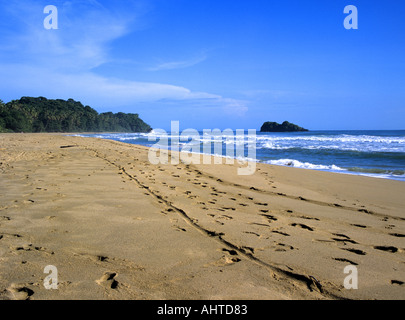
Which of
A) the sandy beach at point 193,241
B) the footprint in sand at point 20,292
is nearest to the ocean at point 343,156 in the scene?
the sandy beach at point 193,241

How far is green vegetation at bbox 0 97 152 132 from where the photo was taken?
56.5 metres

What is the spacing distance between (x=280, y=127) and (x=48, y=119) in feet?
230

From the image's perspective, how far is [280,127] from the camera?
9662 centimetres

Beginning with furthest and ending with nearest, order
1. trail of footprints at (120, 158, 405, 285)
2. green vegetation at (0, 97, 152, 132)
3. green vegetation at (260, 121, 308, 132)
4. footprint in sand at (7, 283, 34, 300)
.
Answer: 1. green vegetation at (260, 121, 308, 132)
2. green vegetation at (0, 97, 152, 132)
3. trail of footprints at (120, 158, 405, 285)
4. footprint in sand at (7, 283, 34, 300)

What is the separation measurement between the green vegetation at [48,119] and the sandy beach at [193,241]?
55350 mm

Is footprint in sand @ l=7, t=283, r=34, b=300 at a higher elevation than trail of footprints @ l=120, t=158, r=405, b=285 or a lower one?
higher

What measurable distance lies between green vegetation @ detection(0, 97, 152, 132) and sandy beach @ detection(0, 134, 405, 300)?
182 ft

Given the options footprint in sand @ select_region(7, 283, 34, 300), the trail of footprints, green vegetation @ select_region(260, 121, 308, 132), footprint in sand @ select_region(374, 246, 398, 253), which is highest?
green vegetation @ select_region(260, 121, 308, 132)

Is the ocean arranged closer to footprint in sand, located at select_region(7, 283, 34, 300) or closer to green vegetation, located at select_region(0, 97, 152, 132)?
footprint in sand, located at select_region(7, 283, 34, 300)

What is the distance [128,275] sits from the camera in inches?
92.0

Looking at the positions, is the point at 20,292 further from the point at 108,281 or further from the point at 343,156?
the point at 343,156

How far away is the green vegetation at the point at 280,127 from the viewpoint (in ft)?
307

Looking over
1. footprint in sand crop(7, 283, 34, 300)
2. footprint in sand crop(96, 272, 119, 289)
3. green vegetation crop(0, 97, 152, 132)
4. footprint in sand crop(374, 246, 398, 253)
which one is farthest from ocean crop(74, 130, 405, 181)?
green vegetation crop(0, 97, 152, 132)

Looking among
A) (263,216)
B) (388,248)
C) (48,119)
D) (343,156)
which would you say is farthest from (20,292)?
(48,119)
